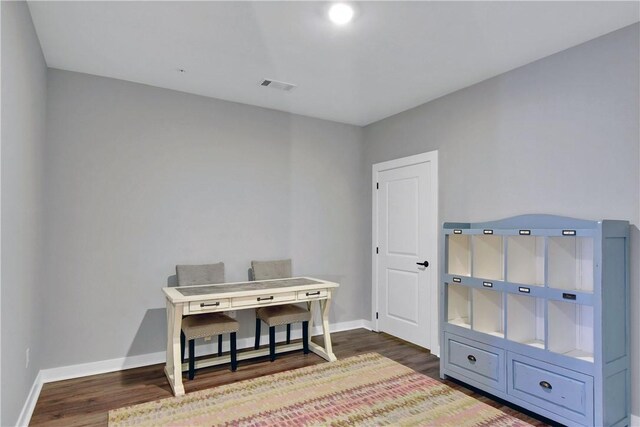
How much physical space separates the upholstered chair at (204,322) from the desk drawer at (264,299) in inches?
9.2

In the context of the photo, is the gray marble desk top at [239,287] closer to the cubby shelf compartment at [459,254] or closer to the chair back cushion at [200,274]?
the chair back cushion at [200,274]

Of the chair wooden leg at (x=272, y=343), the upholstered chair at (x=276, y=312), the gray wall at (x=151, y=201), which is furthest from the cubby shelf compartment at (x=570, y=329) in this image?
the gray wall at (x=151, y=201)

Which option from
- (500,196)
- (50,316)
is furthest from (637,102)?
(50,316)

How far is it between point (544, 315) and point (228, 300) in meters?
2.39

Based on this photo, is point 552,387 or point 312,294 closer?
point 552,387

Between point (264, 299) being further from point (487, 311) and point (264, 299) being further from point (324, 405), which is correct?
point (487, 311)

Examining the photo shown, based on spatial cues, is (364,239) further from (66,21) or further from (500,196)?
(66,21)

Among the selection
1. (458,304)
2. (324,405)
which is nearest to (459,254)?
(458,304)

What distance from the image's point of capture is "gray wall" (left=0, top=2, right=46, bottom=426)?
6.41 feet

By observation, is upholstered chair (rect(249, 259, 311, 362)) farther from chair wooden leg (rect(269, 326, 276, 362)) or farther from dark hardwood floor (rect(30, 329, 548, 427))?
dark hardwood floor (rect(30, 329, 548, 427))

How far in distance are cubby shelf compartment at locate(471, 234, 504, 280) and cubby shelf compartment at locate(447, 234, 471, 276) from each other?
0.61 ft

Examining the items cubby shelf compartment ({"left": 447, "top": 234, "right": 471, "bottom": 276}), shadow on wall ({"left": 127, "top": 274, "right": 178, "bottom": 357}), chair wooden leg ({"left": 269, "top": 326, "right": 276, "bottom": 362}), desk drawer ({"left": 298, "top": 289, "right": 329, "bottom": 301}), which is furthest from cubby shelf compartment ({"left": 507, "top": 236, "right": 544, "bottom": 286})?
shadow on wall ({"left": 127, "top": 274, "right": 178, "bottom": 357})

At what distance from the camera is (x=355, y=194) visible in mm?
4930

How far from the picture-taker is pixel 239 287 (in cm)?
343
